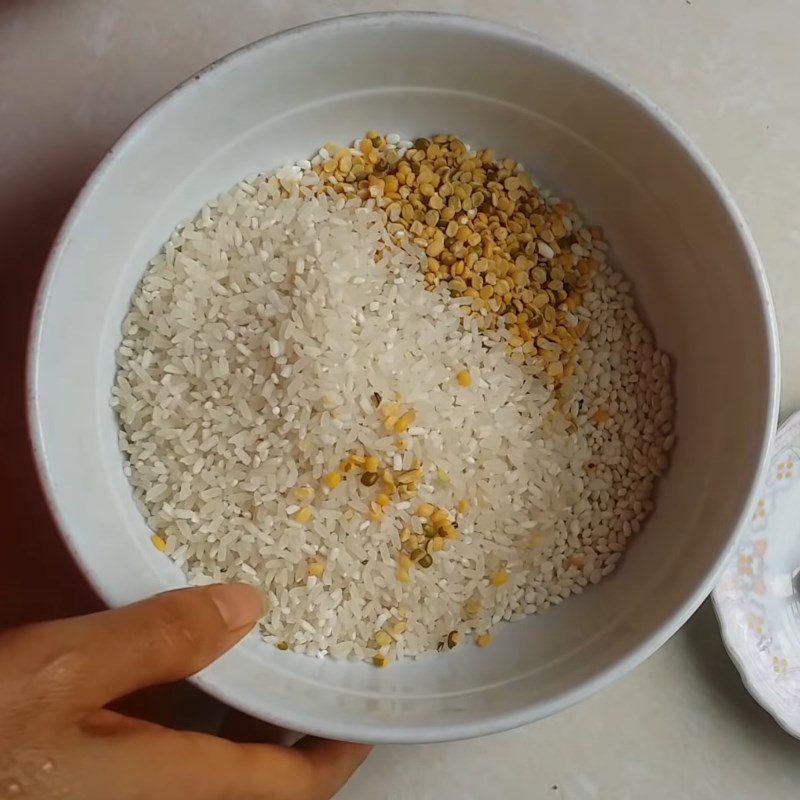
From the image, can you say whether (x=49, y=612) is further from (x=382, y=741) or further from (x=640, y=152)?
(x=640, y=152)

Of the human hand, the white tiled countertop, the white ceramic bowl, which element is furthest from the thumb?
the white tiled countertop

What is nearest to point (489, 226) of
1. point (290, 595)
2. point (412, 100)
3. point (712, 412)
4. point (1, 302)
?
point (412, 100)

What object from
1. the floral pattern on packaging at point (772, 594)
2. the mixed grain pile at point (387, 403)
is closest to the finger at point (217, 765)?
the mixed grain pile at point (387, 403)

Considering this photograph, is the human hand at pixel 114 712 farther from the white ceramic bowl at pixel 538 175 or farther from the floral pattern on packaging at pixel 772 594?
the floral pattern on packaging at pixel 772 594

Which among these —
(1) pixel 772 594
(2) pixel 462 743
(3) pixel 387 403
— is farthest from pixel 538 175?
(2) pixel 462 743

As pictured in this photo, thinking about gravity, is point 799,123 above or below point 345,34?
above

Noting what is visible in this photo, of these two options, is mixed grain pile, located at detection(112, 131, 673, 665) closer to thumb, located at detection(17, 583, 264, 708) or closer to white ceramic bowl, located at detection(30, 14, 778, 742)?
white ceramic bowl, located at detection(30, 14, 778, 742)

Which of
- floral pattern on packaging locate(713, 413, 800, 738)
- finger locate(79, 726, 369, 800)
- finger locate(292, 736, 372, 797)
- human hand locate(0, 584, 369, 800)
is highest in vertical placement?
floral pattern on packaging locate(713, 413, 800, 738)
